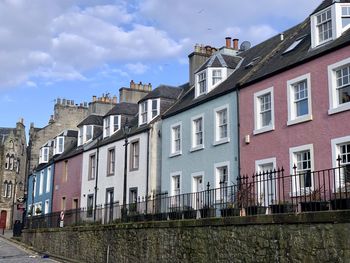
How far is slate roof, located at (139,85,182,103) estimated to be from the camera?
2909 centimetres

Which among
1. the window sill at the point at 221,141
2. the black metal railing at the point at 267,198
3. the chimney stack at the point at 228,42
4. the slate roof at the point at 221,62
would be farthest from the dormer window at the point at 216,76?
the black metal railing at the point at 267,198

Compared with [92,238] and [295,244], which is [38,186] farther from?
[295,244]

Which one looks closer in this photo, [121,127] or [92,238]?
[92,238]

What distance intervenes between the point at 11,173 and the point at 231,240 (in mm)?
58350

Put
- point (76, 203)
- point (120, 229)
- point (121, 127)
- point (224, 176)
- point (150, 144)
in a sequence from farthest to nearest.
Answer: point (76, 203) < point (121, 127) < point (150, 144) < point (224, 176) < point (120, 229)

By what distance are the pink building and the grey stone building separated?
1929 inches

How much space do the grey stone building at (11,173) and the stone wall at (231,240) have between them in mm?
45570

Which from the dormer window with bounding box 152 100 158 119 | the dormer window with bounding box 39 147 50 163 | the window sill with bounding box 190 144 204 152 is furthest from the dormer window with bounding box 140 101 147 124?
the dormer window with bounding box 39 147 50 163

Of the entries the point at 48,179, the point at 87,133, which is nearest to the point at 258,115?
the point at 87,133

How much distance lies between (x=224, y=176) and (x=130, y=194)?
A: 27.9 feet

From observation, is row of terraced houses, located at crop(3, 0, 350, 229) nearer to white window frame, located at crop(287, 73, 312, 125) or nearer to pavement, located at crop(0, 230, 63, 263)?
white window frame, located at crop(287, 73, 312, 125)

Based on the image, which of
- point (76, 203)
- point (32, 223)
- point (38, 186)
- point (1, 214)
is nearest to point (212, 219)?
point (76, 203)

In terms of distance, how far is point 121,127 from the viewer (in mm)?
33219

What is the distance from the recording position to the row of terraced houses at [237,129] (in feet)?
55.0
